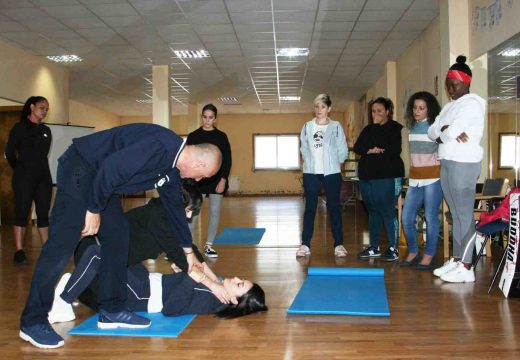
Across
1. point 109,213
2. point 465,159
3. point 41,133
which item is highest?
point 41,133

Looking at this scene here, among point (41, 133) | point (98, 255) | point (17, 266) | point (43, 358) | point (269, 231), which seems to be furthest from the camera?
point (269, 231)

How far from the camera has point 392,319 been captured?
2.60 m

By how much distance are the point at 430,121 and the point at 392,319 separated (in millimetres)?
1868

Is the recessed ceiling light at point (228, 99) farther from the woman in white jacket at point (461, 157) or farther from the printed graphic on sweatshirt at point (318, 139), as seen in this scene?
the woman in white jacket at point (461, 157)

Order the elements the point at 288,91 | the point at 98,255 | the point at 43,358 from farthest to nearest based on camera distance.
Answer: the point at 288,91 → the point at 98,255 → the point at 43,358

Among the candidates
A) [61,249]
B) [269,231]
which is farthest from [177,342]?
[269,231]

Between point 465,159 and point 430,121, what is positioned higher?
point 430,121

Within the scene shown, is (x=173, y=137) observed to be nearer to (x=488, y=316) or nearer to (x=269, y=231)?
(x=488, y=316)

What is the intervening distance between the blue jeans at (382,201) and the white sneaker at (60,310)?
8.44 feet

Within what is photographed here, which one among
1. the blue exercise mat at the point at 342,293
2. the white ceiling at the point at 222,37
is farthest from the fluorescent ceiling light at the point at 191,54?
the blue exercise mat at the point at 342,293

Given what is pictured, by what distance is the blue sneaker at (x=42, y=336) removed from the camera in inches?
87.3

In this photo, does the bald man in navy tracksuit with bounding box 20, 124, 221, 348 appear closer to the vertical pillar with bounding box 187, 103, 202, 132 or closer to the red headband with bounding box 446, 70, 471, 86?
the red headband with bounding box 446, 70, 471, 86

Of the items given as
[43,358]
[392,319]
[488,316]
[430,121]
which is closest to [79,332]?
[43,358]

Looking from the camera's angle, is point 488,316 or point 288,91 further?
point 288,91
